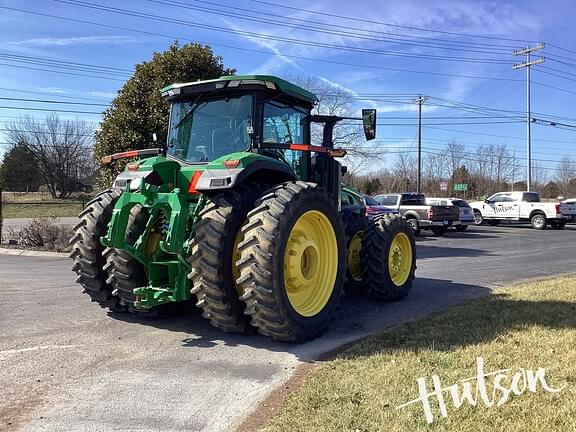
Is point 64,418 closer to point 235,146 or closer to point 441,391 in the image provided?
point 441,391

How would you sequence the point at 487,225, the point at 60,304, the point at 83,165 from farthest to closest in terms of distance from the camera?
the point at 83,165
the point at 487,225
the point at 60,304

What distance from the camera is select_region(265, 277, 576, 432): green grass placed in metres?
3.41

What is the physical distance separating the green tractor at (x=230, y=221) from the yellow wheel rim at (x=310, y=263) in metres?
0.01

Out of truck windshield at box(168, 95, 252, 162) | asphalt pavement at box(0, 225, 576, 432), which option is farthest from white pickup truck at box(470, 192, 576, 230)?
truck windshield at box(168, 95, 252, 162)

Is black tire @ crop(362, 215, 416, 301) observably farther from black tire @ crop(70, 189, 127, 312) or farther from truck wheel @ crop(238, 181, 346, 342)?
black tire @ crop(70, 189, 127, 312)

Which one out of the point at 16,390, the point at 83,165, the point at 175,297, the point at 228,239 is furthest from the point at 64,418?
the point at 83,165

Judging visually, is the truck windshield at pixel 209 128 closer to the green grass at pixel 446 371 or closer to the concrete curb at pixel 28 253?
the green grass at pixel 446 371

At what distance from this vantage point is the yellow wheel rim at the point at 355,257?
773 centimetres

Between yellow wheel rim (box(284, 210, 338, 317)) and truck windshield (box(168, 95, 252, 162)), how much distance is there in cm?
120

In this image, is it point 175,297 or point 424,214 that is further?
point 424,214

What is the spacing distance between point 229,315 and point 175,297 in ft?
1.93

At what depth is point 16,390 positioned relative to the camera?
4.07 metres

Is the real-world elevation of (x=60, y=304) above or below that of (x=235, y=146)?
below

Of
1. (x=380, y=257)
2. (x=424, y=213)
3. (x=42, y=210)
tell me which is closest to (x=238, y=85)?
(x=380, y=257)
